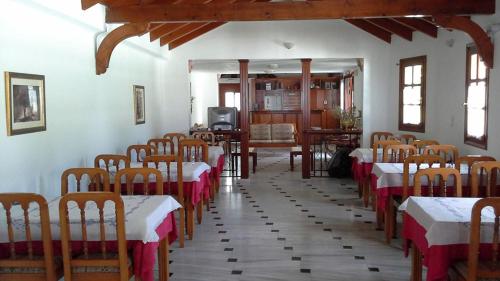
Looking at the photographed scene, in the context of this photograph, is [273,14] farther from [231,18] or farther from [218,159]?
[218,159]

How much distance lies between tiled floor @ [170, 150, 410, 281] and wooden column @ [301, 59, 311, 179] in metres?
1.25

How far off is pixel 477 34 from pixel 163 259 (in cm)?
439

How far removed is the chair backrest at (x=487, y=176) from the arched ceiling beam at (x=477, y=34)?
1.70 metres

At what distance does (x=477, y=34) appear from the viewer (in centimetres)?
577

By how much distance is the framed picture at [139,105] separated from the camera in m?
7.77

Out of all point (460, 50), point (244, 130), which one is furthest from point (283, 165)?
point (460, 50)

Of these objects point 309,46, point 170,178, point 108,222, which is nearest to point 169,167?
point 170,178

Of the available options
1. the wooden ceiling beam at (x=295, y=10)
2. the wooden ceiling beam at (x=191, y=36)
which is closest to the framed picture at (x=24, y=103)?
the wooden ceiling beam at (x=295, y=10)

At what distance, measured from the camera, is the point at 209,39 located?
943 centimetres

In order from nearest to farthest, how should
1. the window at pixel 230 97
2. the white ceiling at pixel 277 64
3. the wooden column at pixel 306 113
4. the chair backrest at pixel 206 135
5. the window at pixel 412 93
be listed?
the window at pixel 412 93
the chair backrest at pixel 206 135
the wooden column at pixel 306 113
the white ceiling at pixel 277 64
the window at pixel 230 97

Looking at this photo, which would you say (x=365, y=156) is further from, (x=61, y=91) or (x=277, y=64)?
(x=277, y=64)

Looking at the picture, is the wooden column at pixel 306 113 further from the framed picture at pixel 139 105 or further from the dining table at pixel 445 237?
the dining table at pixel 445 237

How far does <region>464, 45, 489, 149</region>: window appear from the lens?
239 inches

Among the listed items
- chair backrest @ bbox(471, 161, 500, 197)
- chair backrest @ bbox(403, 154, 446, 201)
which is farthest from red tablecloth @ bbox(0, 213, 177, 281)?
chair backrest @ bbox(471, 161, 500, 197)
